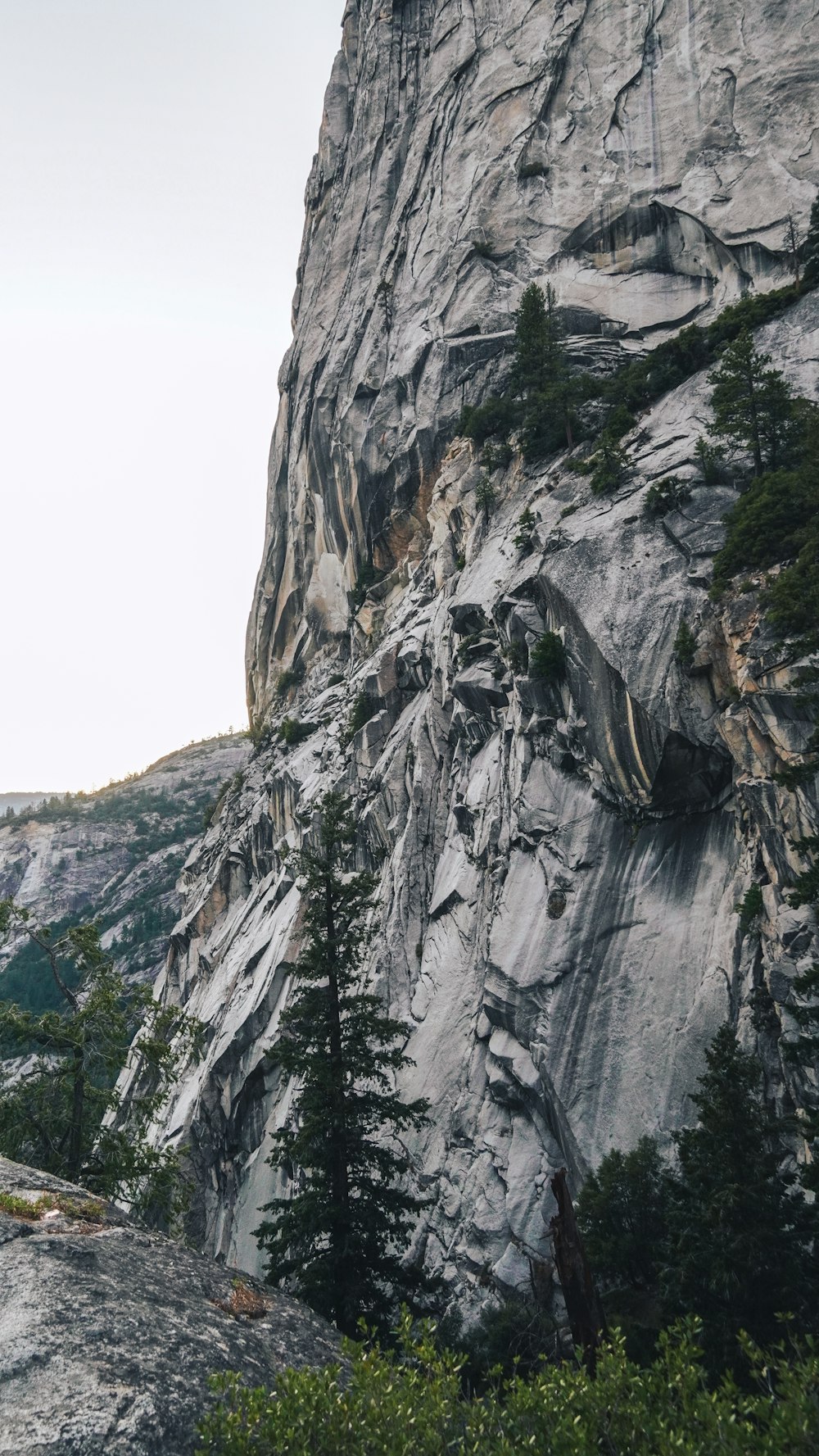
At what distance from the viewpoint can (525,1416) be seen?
897cm

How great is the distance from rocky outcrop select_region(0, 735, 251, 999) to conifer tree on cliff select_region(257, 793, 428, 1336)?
72.8m

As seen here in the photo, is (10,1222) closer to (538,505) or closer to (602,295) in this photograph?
(538,505)

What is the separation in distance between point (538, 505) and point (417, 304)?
23439 millimetres

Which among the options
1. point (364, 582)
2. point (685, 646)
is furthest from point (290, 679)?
point (685, 646)

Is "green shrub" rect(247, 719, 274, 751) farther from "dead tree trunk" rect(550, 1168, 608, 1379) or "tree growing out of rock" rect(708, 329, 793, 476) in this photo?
"dead tree trunk" rect(550, 1168, 608, 1379)

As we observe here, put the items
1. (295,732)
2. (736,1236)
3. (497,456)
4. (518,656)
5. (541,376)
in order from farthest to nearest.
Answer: (295,732), (541,376), (497,456), (518,656), (736,1236)

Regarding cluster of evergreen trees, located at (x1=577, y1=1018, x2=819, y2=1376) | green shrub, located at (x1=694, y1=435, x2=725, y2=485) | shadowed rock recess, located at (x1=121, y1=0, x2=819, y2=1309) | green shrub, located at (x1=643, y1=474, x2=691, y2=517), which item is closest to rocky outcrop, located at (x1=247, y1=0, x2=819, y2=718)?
shadowed rock recess, located at (x1=121, y1=0, x2=819, y2=1309)

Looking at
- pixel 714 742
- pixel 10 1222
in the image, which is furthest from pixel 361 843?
pixel 10 1222

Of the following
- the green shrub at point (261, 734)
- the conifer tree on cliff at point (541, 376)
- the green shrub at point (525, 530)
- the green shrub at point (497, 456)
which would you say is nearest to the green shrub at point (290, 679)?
the green shrub at point (261, 734)

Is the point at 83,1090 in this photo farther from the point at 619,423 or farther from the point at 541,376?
the point at 541,376

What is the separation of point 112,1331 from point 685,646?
1874cm

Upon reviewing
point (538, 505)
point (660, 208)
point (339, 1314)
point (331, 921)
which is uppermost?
point (660, 208)

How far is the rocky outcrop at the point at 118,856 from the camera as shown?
95938 mm

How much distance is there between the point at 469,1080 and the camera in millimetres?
24797
